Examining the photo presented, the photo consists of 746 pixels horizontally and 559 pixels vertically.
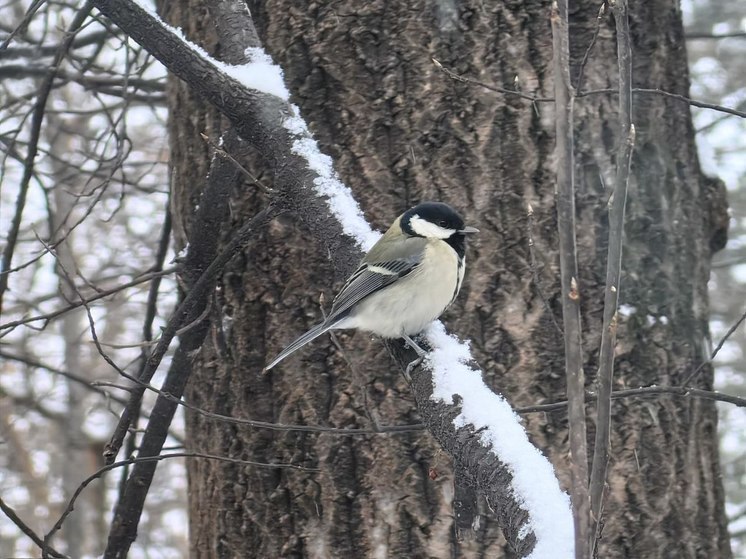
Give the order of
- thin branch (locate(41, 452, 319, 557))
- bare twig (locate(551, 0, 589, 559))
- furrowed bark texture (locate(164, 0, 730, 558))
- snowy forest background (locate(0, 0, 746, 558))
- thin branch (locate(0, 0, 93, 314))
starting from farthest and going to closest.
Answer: snowy forest background (locate(0, 0, 746, 558)) < thin branch (locate(0, 0, 93, 314)) < furrowed bark texture (locate(164, 0, 730, 558)) < thin branch (locate(41, 452, 319, 557)) < bare twig (locate(551, 0, 589, 559))

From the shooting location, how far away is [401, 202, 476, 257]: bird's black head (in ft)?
8.30

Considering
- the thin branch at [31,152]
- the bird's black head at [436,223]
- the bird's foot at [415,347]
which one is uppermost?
the thin branch at [31,152]

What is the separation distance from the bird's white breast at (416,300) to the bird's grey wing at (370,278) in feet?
0.10

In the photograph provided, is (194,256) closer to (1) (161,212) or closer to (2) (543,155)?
(2) (543,155)

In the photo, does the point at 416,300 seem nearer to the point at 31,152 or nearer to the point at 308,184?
the point at 308,184

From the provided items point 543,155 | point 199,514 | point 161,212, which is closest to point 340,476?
point 199,514

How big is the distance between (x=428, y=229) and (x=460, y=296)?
0.25 meters

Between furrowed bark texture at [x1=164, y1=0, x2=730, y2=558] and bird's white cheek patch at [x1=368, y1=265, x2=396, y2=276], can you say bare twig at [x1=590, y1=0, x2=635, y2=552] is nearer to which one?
furrowed bark texture at [x1=164, y1=0, x2=730, y2=558]

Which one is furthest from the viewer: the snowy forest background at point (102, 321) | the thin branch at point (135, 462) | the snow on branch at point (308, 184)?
the snowy forest background at point (102, 321)

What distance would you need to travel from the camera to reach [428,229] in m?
2.66

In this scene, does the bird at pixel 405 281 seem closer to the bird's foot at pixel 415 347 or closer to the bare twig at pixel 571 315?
the bird's foot at pixel 415 347

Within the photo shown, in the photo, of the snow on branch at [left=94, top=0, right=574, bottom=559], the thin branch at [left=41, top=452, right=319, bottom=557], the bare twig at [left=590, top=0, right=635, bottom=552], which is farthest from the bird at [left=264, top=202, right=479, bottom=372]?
the bare twig at [left=590, top=0, right=635, bottom=552]

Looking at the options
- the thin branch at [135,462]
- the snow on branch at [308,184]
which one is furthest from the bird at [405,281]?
the thin branch at [135,462]

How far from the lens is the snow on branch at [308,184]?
1957 millimetres
